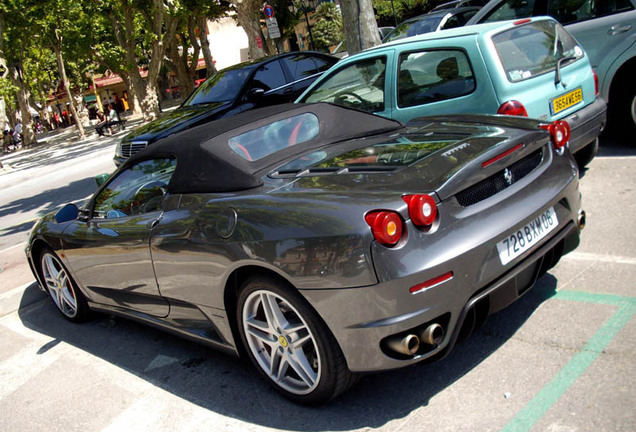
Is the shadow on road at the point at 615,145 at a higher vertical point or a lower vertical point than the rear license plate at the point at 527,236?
lower

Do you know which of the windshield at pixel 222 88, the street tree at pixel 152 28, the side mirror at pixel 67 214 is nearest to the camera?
the side mirror at pixel 67 214

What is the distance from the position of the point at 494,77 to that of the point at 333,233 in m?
3.08

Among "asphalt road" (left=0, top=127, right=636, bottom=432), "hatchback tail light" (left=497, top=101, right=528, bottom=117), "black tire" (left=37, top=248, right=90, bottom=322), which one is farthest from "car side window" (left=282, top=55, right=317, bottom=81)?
"asphalt road" (left=0, top=127, right=636, bottom=432)

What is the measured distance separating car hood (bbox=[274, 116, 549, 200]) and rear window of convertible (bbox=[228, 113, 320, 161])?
450 mm

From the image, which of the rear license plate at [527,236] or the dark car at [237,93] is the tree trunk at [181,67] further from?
the rear license plate at [527,236]

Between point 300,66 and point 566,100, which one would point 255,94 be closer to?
point 300,66

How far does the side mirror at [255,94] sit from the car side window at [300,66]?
2.79ft

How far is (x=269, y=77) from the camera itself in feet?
34.1

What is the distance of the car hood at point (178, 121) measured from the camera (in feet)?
30.5

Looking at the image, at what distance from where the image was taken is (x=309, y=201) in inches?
115

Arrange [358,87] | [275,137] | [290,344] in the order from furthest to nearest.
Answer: [358,87], [275,137], [290,344]

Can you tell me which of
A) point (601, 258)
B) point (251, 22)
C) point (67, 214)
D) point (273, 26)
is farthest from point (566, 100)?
point (251, 22)

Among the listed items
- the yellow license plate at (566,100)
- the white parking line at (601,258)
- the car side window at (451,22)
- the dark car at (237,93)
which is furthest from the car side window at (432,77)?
the car side window at (451,22)

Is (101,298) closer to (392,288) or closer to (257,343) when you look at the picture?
(257,343)
